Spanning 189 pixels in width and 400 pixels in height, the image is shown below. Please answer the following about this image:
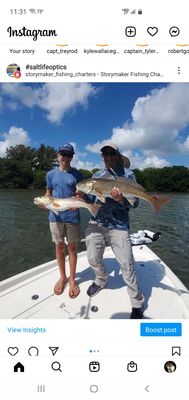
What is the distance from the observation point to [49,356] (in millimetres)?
1670

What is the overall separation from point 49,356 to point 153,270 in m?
2.47

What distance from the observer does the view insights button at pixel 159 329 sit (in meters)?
1.72

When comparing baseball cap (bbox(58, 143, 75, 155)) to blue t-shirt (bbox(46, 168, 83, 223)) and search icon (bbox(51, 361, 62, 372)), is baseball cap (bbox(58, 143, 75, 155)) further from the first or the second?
search icon (bbox(51, 361, 62, 372))

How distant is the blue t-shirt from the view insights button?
1.57 metres

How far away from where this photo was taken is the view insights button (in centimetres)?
172

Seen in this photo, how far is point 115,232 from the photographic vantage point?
289 cm

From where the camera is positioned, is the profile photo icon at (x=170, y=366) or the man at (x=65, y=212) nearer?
the profile photo icon at (x=170, y=366)
